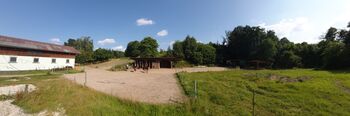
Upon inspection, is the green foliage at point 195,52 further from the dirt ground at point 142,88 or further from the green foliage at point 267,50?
the dirt ground at point 142,88

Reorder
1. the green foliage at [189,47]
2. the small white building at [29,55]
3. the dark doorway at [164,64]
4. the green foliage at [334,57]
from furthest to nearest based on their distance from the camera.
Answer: the green foliage at [189,47] → the dark doorway at [164,64] → the green foliage at [334,57] → the small white building at [29,55]

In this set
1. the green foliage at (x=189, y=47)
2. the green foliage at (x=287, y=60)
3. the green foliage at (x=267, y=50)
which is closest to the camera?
the green foliage at (x=287, y=60)

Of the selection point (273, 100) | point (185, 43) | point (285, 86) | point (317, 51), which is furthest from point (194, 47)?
point (273, 100)

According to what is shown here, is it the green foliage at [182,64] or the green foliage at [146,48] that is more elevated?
the green foliage at [146,48]

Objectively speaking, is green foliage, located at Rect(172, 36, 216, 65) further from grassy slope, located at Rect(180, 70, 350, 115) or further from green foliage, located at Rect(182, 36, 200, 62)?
grassy slope, located at Rect(180, 70, 350, 115)

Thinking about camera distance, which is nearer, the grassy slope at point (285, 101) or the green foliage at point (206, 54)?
the grassy slope at point (285, 101)

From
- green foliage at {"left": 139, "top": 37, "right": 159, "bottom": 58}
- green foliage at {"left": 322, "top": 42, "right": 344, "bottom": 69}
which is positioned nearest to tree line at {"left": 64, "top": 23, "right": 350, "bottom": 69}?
green foliage at {"left": 139, "top": 37, "right": 159, "bottom": 58}

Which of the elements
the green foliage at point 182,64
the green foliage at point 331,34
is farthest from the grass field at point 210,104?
the green foliage at point 331,34

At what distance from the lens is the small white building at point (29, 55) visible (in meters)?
24.7

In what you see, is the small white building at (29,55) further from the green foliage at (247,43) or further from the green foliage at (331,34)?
the green foliage at (331,34)

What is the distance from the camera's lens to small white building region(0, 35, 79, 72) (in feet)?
81.1

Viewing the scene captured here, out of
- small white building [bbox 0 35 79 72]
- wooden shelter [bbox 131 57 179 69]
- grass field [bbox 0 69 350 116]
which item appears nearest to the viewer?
grass field [bbox 0 69 350 116]

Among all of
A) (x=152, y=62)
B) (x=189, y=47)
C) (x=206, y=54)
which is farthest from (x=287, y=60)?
(x=152, y=62)

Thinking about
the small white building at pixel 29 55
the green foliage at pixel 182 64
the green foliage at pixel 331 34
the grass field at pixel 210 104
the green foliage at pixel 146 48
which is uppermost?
the green foliage at pixel 331 34
